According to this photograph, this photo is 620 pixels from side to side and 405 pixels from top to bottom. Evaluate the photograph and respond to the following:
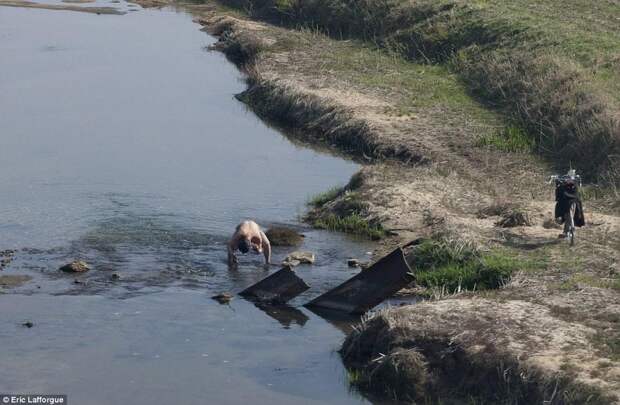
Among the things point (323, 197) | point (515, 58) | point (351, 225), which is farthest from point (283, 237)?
point (515, 58)

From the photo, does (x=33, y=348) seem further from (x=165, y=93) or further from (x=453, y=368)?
(x=165, y=93)

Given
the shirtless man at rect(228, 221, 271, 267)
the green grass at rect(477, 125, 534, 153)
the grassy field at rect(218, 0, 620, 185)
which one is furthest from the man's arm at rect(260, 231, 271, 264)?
the green grass at rect(477, 125, 534, 153)

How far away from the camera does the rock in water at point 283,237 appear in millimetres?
20828

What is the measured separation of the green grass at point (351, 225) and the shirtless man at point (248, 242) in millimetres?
2395

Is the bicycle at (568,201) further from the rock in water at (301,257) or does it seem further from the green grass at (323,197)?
the green grass at (323,197)

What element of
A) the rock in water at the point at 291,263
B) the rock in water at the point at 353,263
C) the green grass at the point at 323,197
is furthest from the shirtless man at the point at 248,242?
the green grass at the point at 323,197

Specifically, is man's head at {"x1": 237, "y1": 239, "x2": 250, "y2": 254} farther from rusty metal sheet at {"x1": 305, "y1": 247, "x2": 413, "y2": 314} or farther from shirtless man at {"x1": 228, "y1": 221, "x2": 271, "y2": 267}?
rusty metal sheet at {"x1": 305, "y1": 247, "x2": 413, "y2": 314}

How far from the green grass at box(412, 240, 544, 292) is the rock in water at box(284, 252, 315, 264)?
186 centimetres

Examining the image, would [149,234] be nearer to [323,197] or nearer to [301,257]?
[301,257]

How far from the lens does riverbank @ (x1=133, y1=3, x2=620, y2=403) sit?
46.8 ft

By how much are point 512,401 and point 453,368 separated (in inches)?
41.5

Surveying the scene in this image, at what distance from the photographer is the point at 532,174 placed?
24047 mm

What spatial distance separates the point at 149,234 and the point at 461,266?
6.04 meters

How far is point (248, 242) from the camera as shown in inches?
760
